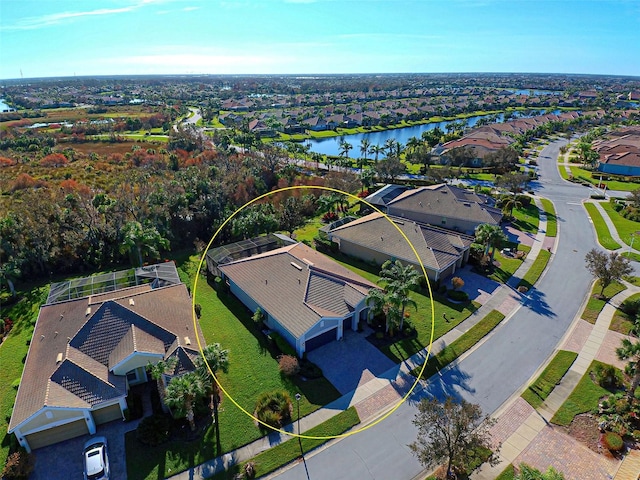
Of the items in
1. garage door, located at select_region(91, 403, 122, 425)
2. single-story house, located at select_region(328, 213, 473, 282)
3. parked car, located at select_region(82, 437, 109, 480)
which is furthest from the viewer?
single-story house, located at select_region(328, 213, 473, 282)

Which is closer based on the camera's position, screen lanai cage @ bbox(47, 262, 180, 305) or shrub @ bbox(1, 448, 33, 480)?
shrub @ bbox(1, 448, 33, 480)

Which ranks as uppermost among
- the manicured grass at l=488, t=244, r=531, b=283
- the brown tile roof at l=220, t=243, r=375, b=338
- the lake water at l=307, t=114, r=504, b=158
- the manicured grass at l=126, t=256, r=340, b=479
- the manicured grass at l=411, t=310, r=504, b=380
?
the brown tile roof at l=220, t=243, r=375, b=338

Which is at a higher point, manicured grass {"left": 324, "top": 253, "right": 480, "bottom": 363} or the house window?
the house window

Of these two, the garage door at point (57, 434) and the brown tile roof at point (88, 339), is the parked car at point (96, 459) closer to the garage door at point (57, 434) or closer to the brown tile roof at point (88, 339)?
the garage door at point (57, 434)

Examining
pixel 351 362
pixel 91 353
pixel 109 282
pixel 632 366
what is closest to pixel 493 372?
pixel 632 366

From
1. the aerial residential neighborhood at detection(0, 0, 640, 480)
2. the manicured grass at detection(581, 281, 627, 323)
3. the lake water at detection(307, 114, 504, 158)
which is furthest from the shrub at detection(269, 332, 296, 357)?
the lake water at detection(307, 114, 504, 158)

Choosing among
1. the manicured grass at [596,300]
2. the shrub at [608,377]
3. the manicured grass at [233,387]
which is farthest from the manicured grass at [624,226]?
the manicured grass at [233,387]

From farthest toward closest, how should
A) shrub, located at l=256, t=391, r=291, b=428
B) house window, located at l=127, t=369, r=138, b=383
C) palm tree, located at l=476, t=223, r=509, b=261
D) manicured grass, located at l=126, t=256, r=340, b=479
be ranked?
palm tree, located at l=476, t=223, r=509, b=261
house window, located at l=127, t=369, r=138, b=383
shrub, located at l=256, t=391, r=291, b=428
manicured grass, located at l=126, t=256, r=340, b=479

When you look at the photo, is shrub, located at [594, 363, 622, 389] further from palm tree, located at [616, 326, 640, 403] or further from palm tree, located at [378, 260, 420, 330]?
palm tree, located at [378, 260, 420, 330]
